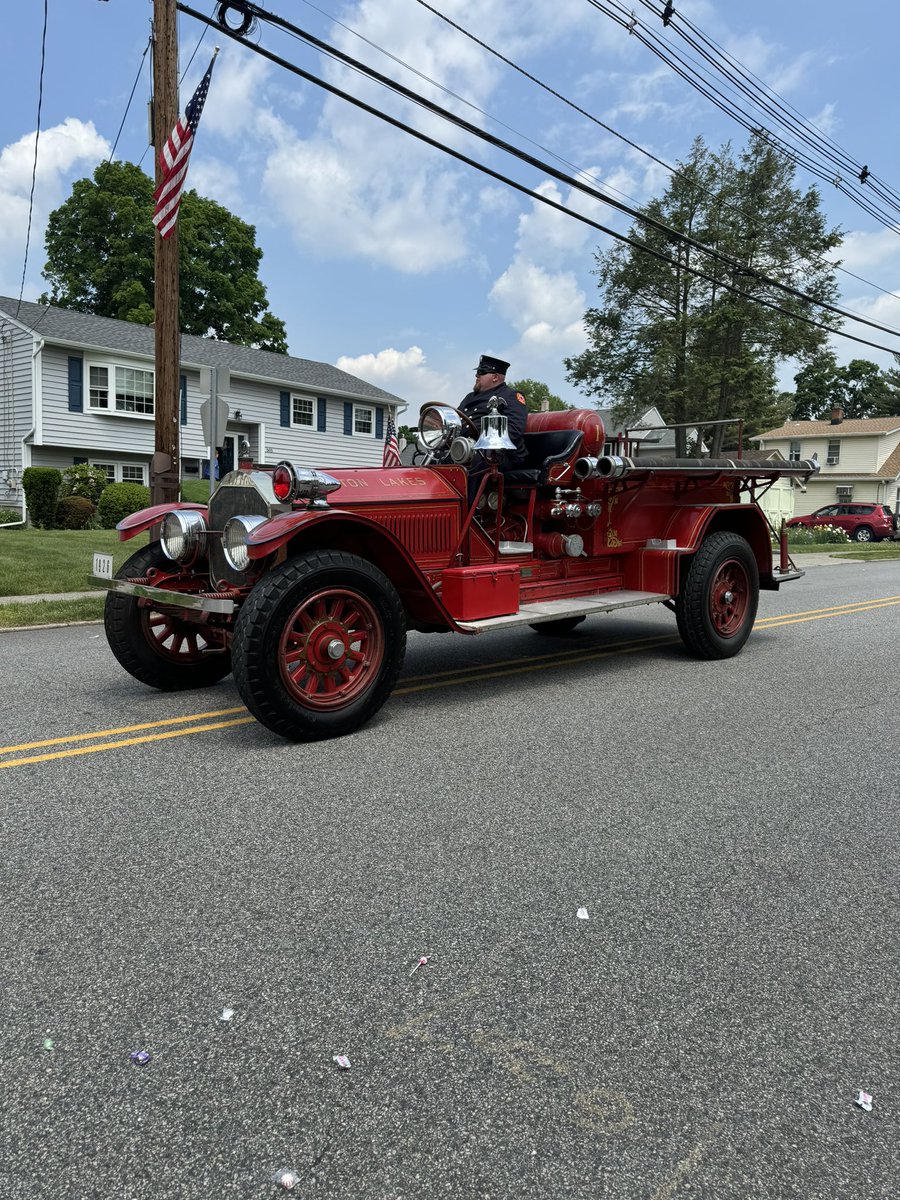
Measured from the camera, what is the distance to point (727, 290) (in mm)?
35406

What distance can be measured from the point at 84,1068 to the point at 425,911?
44.8 inches

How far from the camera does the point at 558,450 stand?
21.2 feet

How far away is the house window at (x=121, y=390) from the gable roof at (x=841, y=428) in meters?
A: 33.8

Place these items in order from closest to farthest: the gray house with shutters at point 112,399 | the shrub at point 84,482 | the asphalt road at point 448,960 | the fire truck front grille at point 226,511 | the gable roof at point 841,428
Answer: the asphalt road at point 448,960, the fire truck front grille at point 226,511, the shrub at point 84,482, the gray house with shutters at point 112,399, the gable roof at point 841,428

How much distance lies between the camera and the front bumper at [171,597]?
460 centimetres

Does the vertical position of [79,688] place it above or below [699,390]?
below

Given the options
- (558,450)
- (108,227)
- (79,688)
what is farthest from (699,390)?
(79,688)

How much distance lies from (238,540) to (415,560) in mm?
1304

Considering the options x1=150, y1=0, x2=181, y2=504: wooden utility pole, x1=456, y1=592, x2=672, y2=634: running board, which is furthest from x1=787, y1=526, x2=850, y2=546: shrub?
x1=150, y1=0, x2=181, y2=504: wooden utility pole

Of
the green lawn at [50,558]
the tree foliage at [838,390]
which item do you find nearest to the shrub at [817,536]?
the green lawn at [50,558]

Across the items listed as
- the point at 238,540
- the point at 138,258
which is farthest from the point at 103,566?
the point at 138,258

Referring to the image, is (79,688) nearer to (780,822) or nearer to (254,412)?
(780,822)

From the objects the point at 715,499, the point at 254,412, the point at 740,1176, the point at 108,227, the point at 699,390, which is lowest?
the point at 740,1176

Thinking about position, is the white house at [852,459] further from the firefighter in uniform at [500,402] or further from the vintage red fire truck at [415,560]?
the firefighter in uniform at [500,402]
